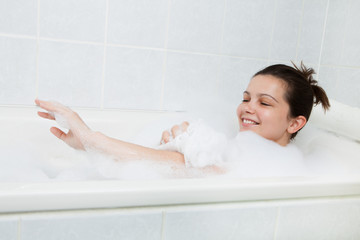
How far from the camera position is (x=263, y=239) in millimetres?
944

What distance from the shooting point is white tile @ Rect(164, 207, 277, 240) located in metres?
0.84

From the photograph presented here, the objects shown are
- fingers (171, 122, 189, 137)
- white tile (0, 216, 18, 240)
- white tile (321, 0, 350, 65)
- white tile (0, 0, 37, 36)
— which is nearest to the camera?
white tile (0, 216, 18, 240)

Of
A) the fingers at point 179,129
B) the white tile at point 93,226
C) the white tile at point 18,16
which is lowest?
the white tile at point 93,226

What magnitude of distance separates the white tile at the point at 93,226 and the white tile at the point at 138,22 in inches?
42.8

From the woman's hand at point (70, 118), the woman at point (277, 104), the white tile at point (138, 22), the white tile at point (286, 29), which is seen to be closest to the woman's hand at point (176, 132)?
the woman at point (277, 104)

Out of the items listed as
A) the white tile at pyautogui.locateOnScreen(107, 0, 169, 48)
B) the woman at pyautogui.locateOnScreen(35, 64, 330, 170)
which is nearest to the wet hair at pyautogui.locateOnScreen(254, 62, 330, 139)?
the woman at pyautogui.locateOnScreen(35, 64, 330, 170)

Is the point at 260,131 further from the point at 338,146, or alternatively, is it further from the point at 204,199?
the point at 204,199

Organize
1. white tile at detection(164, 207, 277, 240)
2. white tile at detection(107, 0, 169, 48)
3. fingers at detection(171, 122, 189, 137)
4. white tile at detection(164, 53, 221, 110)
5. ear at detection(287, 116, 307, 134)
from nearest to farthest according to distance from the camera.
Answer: white tile at detection(164, 207, 277, 240) < fingers at detection(171, 122, 189, 137) < ear at detection(287, 116, 307, 134) < white tile at detection(107, 0, 169, 48) < white tile at detection(164, 53, 221, 110)

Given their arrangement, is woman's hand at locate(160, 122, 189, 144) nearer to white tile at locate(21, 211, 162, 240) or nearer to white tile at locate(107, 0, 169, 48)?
white tile at locate(21, 211, 162, 240)

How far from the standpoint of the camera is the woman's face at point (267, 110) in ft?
4.42

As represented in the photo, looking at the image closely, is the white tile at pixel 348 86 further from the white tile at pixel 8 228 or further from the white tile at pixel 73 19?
the white tile at pixel 8 228

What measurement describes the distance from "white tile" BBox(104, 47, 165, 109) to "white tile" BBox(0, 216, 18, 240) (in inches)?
42.0

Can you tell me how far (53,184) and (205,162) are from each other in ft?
1.58

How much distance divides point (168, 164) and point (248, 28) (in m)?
1.09
